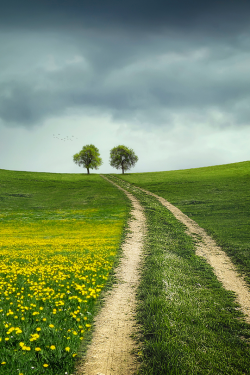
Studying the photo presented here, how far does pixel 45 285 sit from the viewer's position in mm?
10516

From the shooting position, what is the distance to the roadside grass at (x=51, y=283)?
612 cm

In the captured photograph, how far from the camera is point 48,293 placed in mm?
9570

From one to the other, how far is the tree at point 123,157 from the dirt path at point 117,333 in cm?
8406

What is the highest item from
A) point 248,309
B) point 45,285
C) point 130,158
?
point 130,158

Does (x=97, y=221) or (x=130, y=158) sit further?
(x=130, y=158)

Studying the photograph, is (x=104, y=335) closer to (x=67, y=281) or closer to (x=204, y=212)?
(x=67, y=281)

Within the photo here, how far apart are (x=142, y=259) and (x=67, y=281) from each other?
5474 millimetres

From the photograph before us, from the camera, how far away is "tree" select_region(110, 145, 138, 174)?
9581 cm

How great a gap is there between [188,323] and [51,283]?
21.0 ft

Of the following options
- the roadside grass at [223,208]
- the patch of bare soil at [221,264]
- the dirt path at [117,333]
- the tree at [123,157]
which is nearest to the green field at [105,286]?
the roadside grass at [223,208]

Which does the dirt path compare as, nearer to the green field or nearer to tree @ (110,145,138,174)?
the green field

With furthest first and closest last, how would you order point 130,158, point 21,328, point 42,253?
point 130,158 → point 42,253 → point 21,328

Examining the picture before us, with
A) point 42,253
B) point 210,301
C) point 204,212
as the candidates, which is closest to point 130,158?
point 204,212

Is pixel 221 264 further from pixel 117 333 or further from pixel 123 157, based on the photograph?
pixel 123 157
